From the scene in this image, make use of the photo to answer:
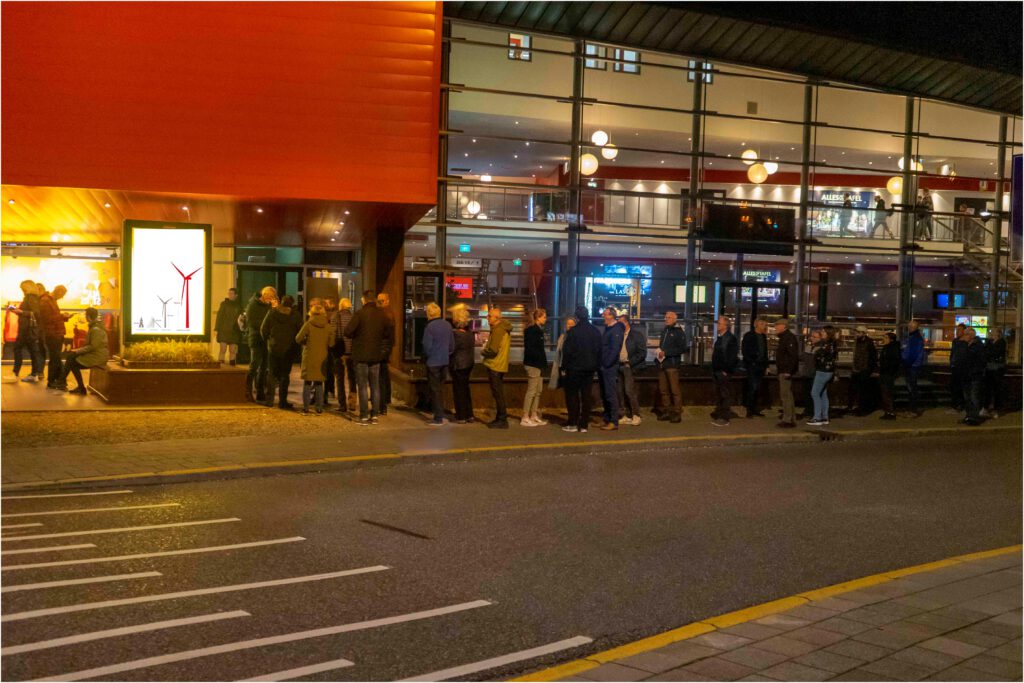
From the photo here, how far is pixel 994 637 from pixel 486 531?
14.1 feet

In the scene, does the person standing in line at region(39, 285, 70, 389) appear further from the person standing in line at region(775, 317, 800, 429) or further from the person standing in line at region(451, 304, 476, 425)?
the person standing in line at region(775, 317, 800, 429)

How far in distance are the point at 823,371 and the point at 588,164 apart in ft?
27.3

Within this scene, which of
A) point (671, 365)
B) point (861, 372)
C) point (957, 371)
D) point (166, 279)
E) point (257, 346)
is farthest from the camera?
point (957, 371)

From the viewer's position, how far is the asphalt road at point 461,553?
5824mm

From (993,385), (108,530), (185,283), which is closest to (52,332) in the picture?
(185,283)

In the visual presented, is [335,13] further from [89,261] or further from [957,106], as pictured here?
[957,106]

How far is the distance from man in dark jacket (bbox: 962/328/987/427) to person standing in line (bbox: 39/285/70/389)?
16.0 metres

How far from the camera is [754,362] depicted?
18.7 m

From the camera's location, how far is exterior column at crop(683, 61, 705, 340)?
2486 cm

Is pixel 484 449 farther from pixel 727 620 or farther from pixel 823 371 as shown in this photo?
pixel 727 620

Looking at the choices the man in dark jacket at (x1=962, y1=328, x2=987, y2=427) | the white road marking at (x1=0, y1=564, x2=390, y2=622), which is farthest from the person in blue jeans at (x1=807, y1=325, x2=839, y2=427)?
the white road marking at (x1=0, y1=564, x2=390, y2=622)

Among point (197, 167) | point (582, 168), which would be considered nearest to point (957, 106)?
point (582, 168)

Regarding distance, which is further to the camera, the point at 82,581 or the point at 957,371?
the point at 957,371

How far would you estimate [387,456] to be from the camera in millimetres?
12812
